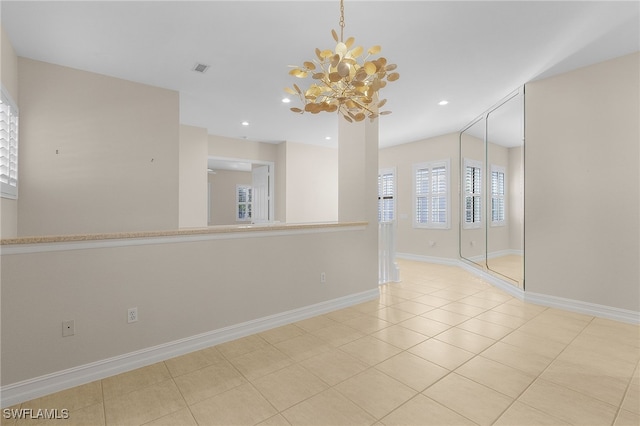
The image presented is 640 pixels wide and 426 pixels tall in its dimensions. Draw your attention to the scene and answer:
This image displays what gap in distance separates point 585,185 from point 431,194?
10.8ft

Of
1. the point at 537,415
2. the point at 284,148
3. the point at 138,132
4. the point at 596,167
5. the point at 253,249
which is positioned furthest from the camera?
the point at 284,148

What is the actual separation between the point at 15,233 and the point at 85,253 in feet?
5.89

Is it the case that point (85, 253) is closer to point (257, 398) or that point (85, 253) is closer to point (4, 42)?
point (257, 398)

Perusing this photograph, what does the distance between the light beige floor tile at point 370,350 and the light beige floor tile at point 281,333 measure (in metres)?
0.54

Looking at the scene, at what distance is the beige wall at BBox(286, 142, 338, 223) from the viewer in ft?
23.0

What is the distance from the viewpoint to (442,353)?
2457 mm

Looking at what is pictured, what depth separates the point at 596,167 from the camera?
3.31 metres

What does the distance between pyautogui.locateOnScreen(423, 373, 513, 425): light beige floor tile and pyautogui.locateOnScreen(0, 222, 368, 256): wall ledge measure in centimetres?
189

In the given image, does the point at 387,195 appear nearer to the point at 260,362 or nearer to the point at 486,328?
the point at 486,328

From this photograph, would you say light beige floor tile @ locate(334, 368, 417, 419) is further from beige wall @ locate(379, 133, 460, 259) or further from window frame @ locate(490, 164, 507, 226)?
beige wall @ locate(379, 133, 460, 259)

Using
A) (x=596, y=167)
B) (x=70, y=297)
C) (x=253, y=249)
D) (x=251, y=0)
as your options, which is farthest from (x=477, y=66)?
(x=70, y=297)

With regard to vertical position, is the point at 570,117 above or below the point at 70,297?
above

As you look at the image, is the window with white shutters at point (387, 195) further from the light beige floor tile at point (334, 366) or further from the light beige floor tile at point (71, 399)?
the light beige floor tile at point (71, 399)

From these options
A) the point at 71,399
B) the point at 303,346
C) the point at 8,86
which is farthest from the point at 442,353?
the point at 8,86
